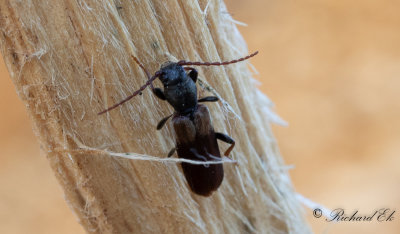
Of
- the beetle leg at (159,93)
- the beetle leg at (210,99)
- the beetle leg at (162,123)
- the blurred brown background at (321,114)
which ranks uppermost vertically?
the beetle leg at (159,93)

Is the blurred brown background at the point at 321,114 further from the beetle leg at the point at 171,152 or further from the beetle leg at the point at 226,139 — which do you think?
the beetle leg at the point at 171,152

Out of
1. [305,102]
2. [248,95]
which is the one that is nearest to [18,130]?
[305,102]

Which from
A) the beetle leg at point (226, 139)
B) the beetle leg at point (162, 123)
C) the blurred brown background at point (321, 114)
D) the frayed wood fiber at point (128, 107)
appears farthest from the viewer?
the blurred brown background at point (321, 114)

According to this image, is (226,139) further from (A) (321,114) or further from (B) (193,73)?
(A) (321,114)

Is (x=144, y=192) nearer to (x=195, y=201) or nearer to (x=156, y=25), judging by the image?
(x=195, y=201)

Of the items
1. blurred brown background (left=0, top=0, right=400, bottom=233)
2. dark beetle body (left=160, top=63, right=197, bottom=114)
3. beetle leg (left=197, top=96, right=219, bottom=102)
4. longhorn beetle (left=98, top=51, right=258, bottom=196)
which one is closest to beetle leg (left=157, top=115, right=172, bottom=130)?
longhorn beetle (left=98, top=51, right=258, bottom=196)

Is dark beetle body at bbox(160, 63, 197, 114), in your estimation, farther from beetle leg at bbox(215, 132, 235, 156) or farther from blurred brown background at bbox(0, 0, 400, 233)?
blurred brown background at bbox(0, 0, 400, 233)

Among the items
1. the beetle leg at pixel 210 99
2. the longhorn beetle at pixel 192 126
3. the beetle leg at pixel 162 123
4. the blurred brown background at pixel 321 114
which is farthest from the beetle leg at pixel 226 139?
the blurred brown background at pixel 321 114
